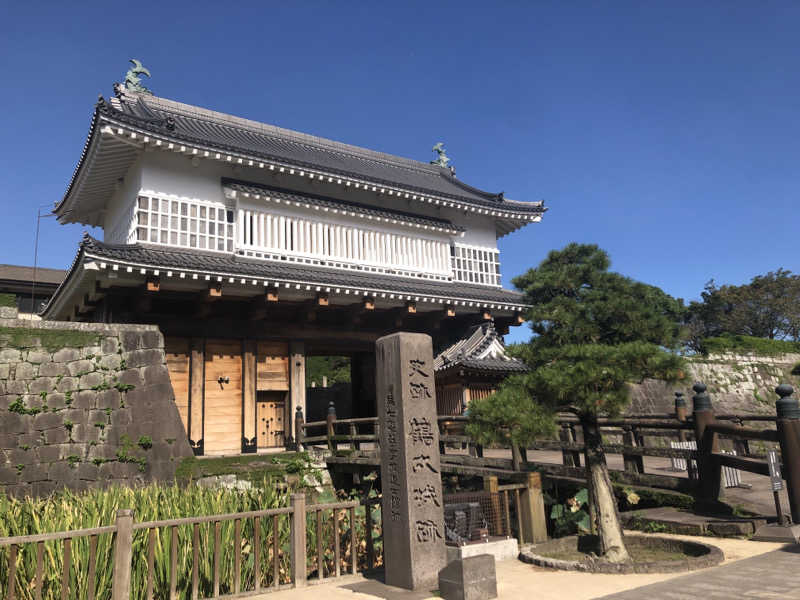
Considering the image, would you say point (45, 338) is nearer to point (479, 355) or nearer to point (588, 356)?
point (479, 355)

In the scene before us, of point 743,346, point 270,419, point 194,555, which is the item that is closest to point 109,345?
point 270,419

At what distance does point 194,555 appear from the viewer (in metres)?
6.04

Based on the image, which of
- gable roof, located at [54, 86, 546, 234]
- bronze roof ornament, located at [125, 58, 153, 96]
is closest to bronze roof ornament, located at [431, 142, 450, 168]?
gable roof, located at [54, 86, 546, 234]

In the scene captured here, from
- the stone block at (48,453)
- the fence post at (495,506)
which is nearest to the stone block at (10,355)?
the stone block at (48,453)

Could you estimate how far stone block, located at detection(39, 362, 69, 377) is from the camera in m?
Result: 11.6

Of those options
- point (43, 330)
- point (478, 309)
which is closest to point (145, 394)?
point (43, 330)

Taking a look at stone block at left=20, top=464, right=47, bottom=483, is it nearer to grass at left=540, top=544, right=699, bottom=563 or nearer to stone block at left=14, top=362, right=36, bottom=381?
stone block at left=14, top=362, right=36, bottom=381

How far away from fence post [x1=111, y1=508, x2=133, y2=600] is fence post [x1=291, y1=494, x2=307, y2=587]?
186 centimetres

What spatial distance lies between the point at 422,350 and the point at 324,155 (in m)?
15.5

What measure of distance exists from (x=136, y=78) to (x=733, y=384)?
2967cm

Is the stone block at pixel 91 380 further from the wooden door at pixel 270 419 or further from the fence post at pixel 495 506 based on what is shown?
the fence post at pixel 495 506

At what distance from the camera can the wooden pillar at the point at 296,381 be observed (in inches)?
620

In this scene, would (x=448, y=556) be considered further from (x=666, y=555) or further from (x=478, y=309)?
(x=478, y=309)

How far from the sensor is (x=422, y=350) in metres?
7.05
